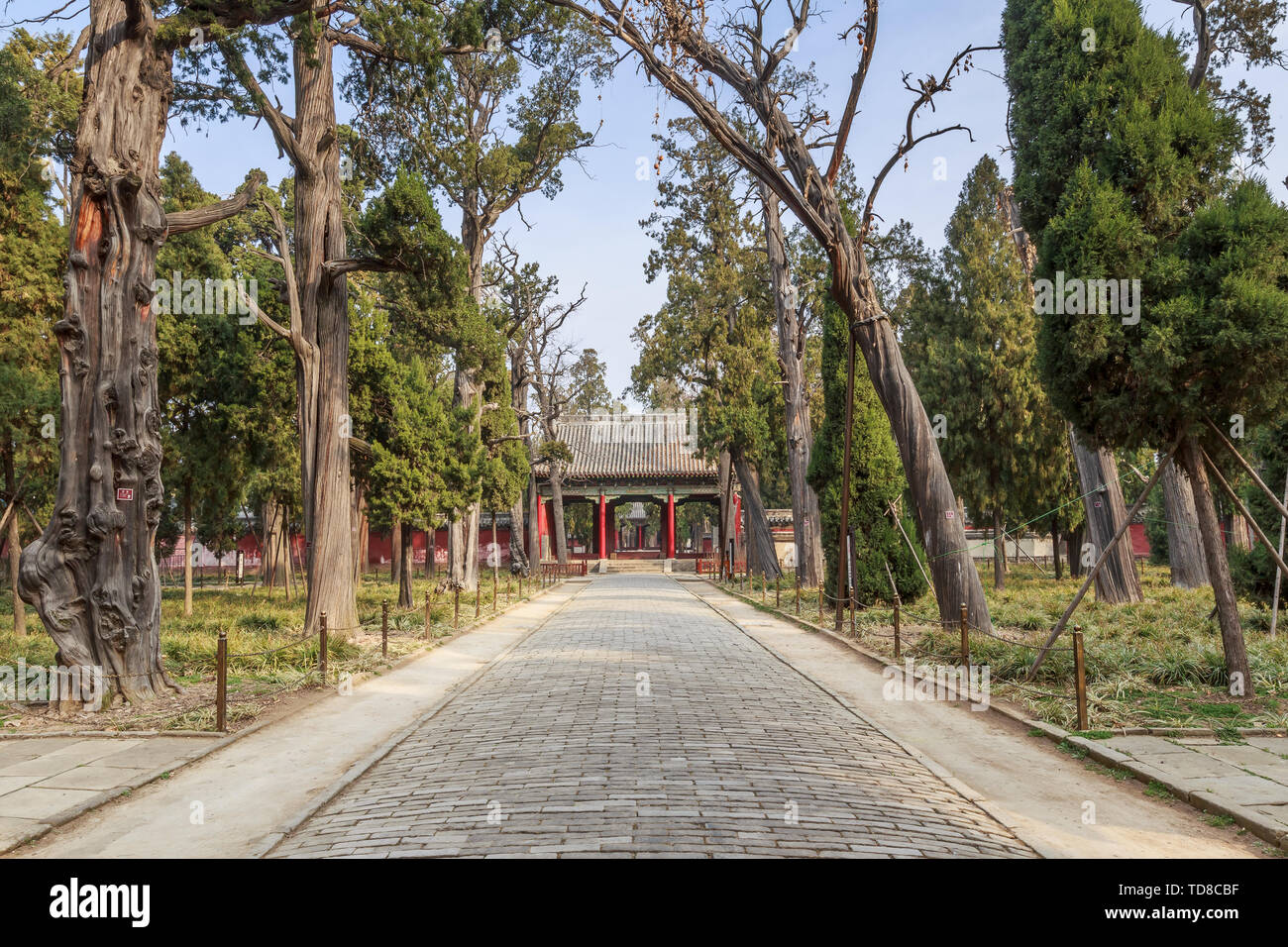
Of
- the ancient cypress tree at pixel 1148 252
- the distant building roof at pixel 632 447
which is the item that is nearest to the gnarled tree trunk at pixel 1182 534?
the ancient cypress tree at pixel 1148 252

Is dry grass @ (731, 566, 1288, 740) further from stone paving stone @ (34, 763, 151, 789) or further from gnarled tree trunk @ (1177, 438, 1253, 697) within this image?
stone paving stone @ (34, 763, 151, 789)

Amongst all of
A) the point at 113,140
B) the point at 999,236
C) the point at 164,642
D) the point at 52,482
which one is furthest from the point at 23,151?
the point at 999,236

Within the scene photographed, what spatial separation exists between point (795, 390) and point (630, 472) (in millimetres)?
18891

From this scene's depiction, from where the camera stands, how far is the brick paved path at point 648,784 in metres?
4.35

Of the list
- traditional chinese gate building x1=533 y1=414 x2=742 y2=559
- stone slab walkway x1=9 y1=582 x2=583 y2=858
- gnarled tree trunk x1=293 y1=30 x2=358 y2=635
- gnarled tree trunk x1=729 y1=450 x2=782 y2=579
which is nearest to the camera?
stone slab walkway x1=9 y1=582 x2=583 y2=858

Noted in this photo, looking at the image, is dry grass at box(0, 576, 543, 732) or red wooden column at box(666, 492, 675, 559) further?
red wooden column at box(666, 492, 675, 559)

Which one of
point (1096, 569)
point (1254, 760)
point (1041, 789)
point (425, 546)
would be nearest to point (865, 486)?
point (1096, 569)

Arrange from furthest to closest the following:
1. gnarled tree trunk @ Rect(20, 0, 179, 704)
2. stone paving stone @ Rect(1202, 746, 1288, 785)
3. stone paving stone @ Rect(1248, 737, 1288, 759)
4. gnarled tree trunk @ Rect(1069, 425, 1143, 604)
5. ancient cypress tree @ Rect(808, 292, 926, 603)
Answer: ancient cypress tree @ Rect(808, 292, 926, 603) → gnarled tree trunk @ Rect(1069, 425, 1143, 604) → gnarled tree trunk @ Rect(20, 0, 179, 704) → stone paving stone @ Rect(1248, 737, 1288, 759) → stone paving stone @ Rect(1202, 746, 1288, 785)

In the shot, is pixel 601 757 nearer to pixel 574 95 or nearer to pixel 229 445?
pixel 229 445

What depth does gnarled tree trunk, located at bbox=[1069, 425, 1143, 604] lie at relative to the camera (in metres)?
17.1

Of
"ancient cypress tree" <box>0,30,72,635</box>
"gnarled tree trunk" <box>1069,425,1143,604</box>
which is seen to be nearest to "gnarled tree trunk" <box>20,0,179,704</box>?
"ancient cypress tree" <box>0,30,72,635</box>

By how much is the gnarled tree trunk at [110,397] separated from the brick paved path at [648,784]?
3.59 meters

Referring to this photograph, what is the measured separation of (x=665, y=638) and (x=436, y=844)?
9.91 m

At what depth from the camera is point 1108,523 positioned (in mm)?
18078
